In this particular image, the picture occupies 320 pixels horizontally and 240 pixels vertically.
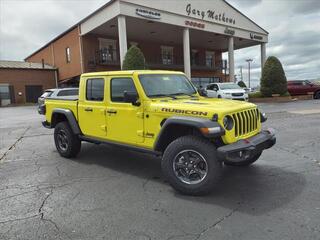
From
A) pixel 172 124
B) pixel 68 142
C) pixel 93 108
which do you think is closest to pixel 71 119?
pixel 68 142

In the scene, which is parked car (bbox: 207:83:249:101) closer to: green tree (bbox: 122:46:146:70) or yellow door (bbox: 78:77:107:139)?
green tree (bbox: 122:46:146:70)

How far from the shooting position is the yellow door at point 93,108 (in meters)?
6.20

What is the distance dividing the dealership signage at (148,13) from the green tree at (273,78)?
9.53 metres

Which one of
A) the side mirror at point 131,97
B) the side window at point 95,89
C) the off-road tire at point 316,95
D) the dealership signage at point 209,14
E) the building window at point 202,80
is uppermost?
the dealership signage at point 209,14

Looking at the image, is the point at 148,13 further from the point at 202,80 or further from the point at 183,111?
the point at 183,111

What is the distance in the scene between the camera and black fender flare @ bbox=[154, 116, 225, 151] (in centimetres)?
436

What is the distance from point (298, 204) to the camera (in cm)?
423

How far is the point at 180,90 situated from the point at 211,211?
8.66 ft

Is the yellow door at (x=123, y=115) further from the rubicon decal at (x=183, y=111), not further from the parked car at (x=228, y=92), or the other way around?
the parked car at (x=228, y=92)

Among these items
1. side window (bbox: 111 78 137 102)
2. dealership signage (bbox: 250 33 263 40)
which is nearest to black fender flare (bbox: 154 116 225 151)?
side window (bbox: 111 78 137 102)

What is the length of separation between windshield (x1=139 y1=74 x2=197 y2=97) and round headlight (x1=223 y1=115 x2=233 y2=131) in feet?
4.77

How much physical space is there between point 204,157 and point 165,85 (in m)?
1.88

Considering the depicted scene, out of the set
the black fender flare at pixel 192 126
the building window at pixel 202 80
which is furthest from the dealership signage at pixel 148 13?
the black fender flare at pixel 192 126

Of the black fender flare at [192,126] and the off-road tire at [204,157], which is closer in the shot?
the black fender flare at [192,126]
